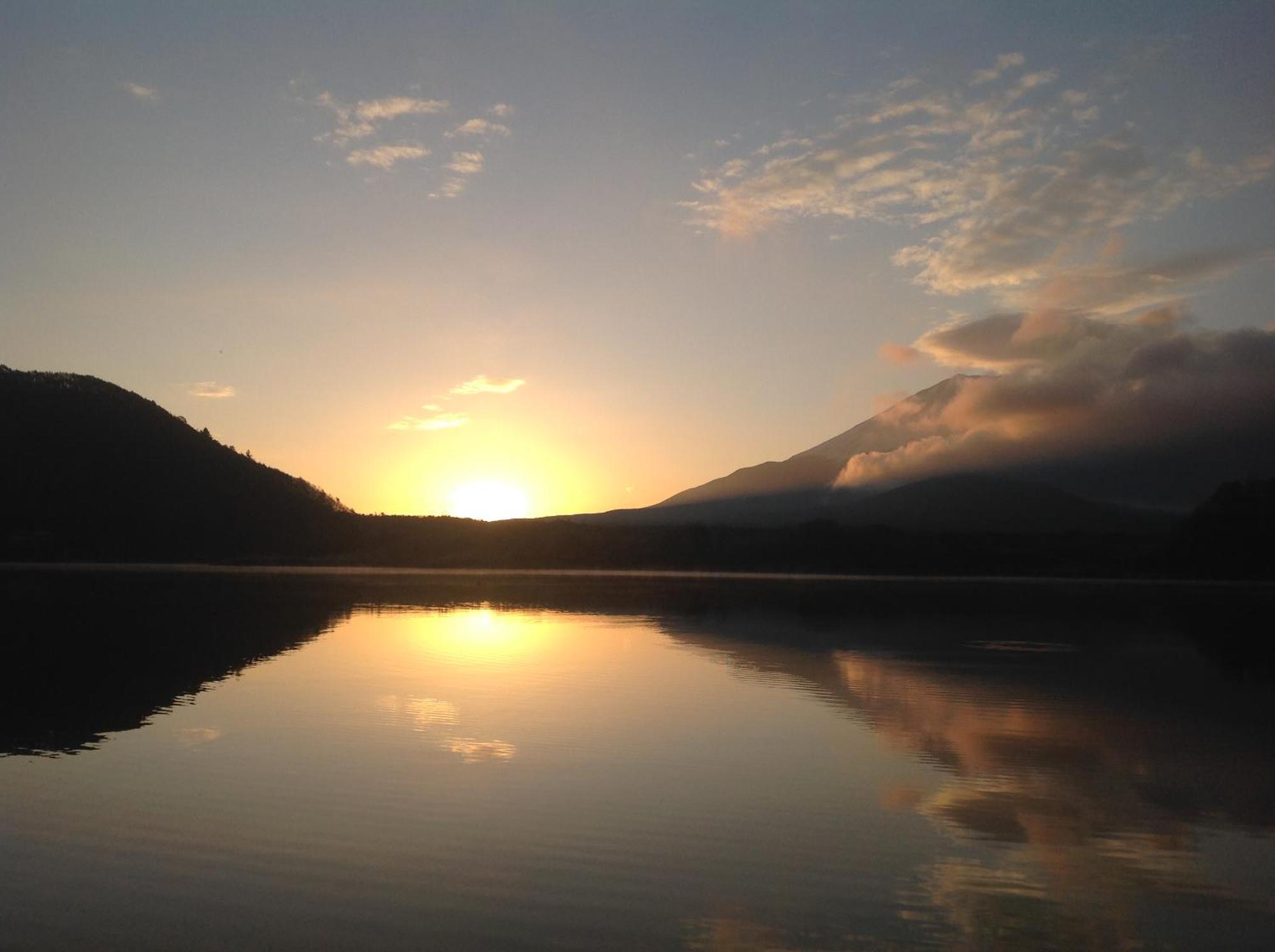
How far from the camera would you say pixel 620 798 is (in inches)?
465

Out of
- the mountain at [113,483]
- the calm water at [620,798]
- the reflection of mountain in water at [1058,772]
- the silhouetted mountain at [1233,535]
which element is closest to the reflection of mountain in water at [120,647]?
the calm water at [620,798]

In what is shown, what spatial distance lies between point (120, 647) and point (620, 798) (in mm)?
18544

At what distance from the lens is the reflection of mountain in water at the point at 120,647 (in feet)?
52.4

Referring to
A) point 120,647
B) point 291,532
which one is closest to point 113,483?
point 291,532

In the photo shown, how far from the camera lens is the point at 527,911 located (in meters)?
8.20

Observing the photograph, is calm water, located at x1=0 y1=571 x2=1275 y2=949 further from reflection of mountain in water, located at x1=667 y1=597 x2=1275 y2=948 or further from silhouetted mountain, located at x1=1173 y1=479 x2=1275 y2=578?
silhouetted mountain, located at x1=1173 y1=479 x2=1275 y2=578

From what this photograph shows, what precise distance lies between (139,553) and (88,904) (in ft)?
310

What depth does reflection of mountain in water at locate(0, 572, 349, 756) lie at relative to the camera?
52.4ft

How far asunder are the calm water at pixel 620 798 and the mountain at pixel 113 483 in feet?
241

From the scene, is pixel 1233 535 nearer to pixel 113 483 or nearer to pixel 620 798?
pixel 620 798

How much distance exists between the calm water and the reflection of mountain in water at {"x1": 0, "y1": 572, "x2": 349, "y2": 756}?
0.16 meters

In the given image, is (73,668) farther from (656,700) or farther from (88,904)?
(88,904)

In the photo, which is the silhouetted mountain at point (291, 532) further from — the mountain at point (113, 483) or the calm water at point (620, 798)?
the calm water at point (620, 798)

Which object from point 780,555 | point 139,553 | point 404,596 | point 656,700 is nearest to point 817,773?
point 656,700
